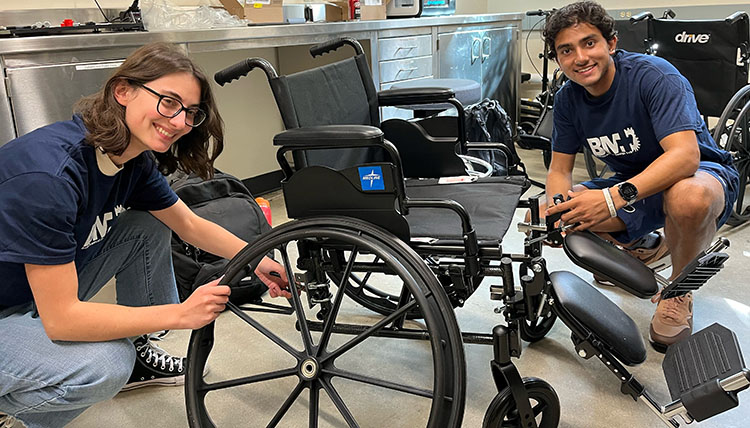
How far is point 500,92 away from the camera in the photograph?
4.38 m

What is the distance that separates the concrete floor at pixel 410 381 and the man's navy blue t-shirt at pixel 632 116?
54 cm

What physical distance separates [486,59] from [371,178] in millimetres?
3061

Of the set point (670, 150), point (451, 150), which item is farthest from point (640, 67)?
point (451, 150)

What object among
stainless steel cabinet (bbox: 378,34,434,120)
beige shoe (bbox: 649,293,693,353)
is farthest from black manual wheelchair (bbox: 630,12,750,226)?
stainless steel cabinet (bbox: 378,34,434,120)

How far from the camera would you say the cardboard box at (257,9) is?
306cm

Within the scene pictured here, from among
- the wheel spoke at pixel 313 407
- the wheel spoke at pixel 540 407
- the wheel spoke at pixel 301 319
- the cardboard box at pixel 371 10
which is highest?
the cardboard box at pixel 371 10

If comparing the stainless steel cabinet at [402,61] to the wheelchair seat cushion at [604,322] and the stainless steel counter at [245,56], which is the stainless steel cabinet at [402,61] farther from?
the wheelchair seat cushion at [604,322]

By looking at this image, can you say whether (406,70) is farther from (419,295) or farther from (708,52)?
(419,295)

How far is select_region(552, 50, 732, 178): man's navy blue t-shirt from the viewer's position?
1.76 m

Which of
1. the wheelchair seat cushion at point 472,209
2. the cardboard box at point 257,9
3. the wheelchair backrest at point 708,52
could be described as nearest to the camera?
the wheelchair seat cushion at point 472,209

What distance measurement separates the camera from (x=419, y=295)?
1.24 metres

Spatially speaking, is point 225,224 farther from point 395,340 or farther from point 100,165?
point 100,165

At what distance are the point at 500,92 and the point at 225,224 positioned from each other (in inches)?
106

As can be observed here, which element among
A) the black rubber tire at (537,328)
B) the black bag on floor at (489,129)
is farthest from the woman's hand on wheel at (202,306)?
the black bag on floor at (489,129)
